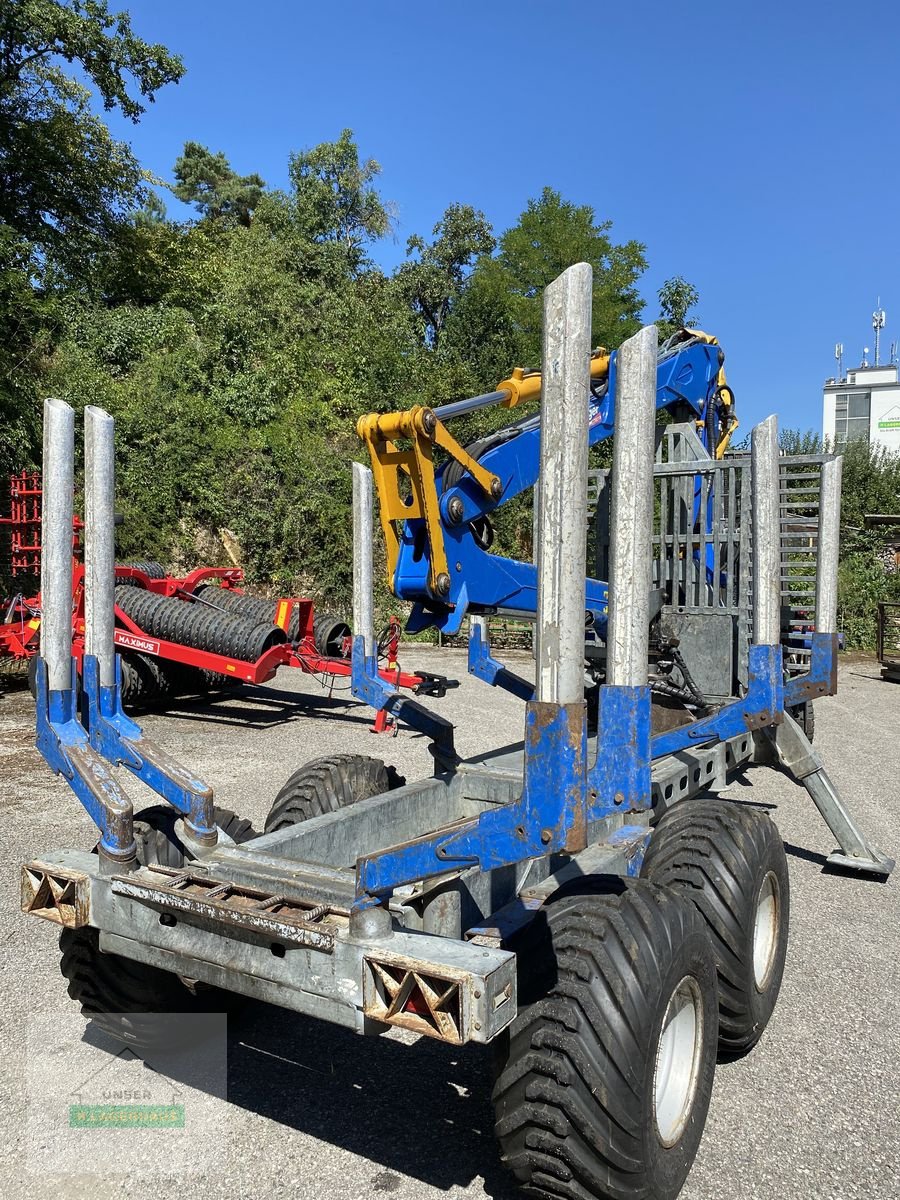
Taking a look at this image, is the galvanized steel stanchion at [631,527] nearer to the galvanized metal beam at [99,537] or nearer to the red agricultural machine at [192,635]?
the galvanized metal beam at [99,537]

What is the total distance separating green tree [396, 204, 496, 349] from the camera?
36281mm

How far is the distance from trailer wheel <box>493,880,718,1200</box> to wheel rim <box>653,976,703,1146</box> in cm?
2

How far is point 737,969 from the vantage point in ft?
10.7

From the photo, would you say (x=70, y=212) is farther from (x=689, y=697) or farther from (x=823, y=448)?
(x=823, y=448)

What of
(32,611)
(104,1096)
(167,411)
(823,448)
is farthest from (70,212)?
(823,448)

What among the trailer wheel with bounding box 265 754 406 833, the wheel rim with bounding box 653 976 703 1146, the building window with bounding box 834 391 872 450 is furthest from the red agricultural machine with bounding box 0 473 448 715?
the building window with bounding box 834 391 872 450

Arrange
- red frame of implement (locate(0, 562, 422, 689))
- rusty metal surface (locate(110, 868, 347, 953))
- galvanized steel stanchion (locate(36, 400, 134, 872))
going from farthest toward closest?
red frame of implement (locate(0, 562, 422, 689)) < galvanized steel stanchion (locate(36, 400, 134, 872)) < rusty metal surface (locate(110, 868, 347, 953))

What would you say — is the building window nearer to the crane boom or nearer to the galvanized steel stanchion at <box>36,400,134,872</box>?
the crane boom

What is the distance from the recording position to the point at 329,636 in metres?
10.7

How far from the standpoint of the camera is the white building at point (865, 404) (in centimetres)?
5372

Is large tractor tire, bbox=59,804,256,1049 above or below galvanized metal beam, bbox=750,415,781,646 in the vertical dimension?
below

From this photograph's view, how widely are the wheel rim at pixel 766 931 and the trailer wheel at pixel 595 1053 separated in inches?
41.9

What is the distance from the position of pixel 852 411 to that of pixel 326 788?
189 feet

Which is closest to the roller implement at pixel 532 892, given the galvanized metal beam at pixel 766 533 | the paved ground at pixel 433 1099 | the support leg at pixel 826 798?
the paved ground at pixel 433 1099
